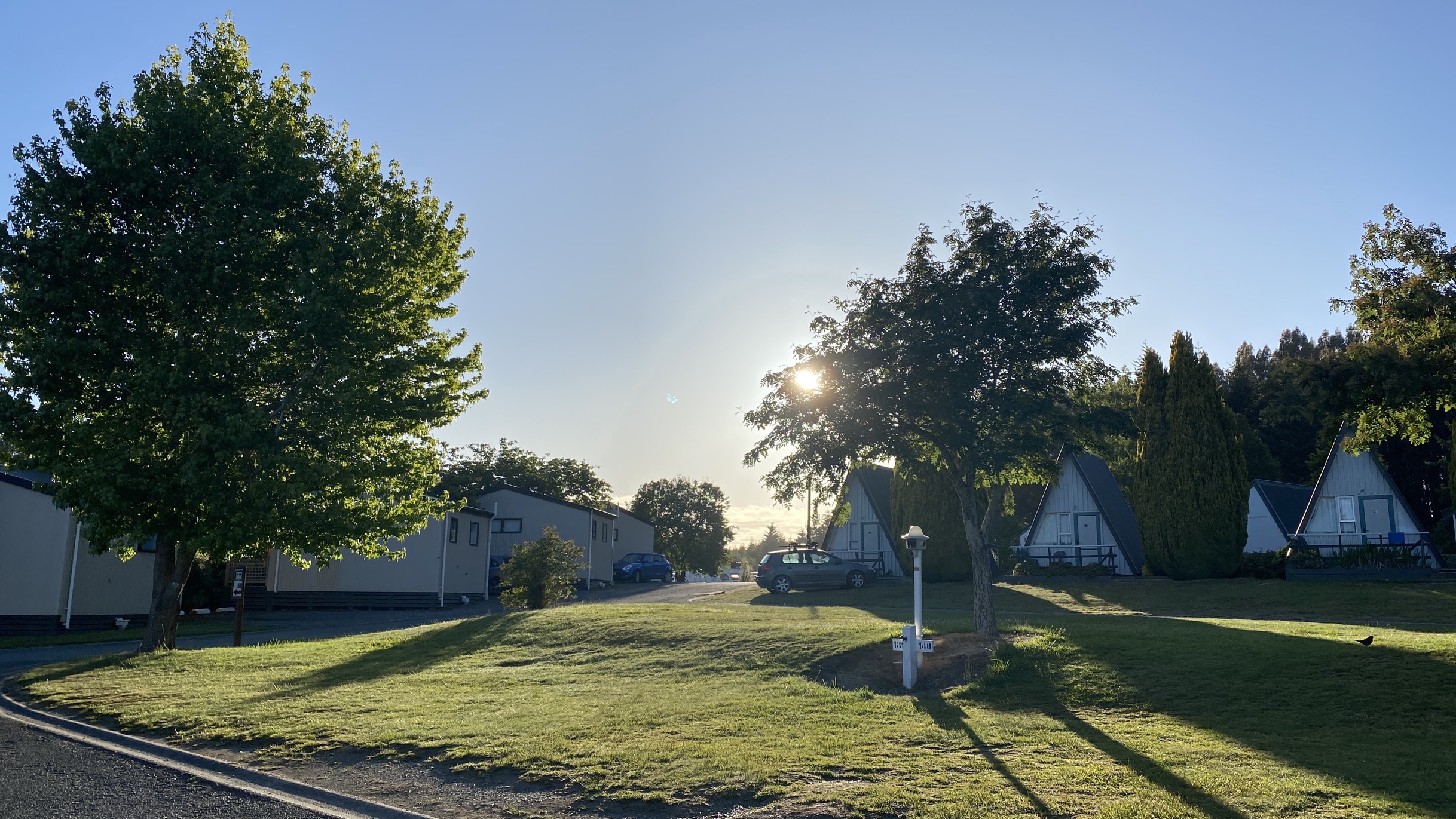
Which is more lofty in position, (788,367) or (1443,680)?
(788,367)

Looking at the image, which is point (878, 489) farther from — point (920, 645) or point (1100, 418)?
point (920, 645)

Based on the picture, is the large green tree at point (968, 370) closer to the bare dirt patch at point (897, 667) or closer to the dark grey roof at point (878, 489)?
the bare dirt patch at point (897, 667)

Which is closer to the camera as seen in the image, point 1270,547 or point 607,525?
point 1270,547

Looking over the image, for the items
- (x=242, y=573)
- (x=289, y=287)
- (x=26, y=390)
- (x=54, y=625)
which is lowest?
(x=54, y=625)

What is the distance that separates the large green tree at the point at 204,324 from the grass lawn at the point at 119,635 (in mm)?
6618

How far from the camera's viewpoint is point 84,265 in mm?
16234

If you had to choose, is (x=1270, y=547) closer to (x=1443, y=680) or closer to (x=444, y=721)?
(x=1443, y=680)

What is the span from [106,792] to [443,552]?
27962 millimetres

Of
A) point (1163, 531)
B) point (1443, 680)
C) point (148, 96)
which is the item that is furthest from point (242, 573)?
point (1163, 531)

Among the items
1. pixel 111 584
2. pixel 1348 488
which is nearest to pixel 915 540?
pixel 111 584

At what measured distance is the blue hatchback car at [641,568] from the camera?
163 feet

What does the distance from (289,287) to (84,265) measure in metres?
3.55

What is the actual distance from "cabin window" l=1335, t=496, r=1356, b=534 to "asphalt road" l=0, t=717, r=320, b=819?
38473mm

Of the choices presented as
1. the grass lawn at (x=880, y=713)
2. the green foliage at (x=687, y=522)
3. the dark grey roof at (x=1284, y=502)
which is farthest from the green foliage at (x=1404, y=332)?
the green foliage at (x=687, y=522)
